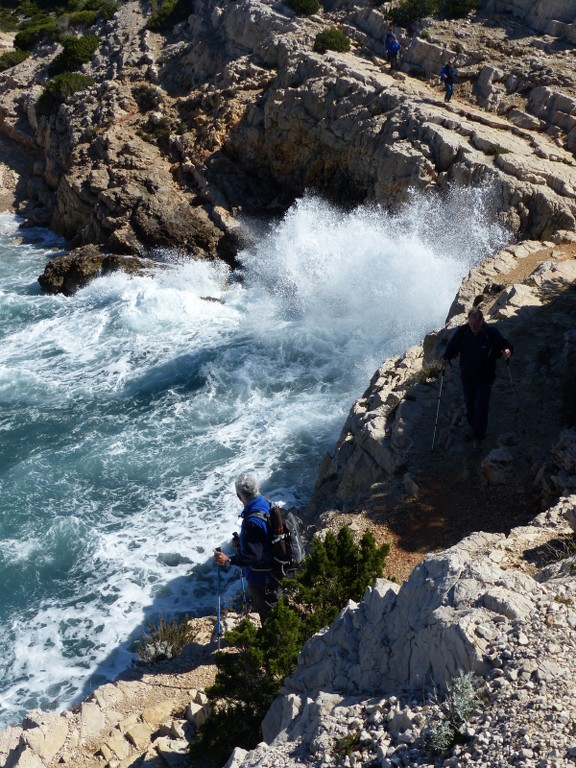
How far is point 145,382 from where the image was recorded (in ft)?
58.9

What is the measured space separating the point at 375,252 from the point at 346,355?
4.06m

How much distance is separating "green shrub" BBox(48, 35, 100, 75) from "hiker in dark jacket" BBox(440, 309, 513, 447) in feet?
98.5

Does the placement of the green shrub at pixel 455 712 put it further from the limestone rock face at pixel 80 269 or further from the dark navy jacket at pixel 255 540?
the limestone rock face at pixel 80 269

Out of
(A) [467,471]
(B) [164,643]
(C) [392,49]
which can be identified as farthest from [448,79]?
(B) [164,643]

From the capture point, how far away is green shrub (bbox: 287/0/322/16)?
28141 mm

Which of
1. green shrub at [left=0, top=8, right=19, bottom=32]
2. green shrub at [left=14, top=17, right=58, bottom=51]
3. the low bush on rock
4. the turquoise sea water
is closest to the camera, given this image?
the turquoise sea water

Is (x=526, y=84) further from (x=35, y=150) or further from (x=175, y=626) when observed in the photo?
(x=35, y=150)

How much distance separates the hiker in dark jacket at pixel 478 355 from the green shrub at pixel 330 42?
19617 millimetres

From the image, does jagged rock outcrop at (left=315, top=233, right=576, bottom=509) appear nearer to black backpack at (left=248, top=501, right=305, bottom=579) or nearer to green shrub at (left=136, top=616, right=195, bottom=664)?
green shrub at (left=136, top=616, right=195, bottom=664)

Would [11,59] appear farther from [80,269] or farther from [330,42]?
[80,269]

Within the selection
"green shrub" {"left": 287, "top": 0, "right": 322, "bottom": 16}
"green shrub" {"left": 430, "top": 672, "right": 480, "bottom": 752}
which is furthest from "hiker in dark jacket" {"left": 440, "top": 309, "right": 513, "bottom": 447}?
"green shrub" {"left": 287, "top": 0, "right": 322, "bottom": 16}

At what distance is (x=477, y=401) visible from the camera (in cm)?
957

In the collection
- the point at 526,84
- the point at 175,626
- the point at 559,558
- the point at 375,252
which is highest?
the point at 526,84

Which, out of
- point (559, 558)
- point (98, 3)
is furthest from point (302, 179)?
point (98, 3)
